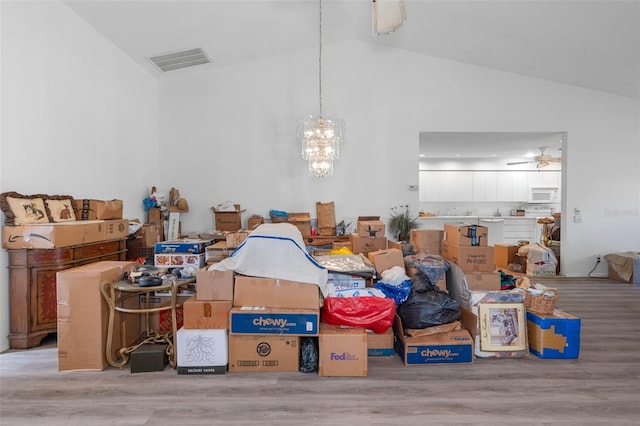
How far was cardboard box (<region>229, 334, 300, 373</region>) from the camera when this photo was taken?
2.59 m

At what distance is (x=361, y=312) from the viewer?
2.69 metres

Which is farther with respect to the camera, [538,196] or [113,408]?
[538,196]

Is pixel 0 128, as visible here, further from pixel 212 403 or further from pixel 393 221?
pixel 393 221

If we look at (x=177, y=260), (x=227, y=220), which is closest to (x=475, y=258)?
(x=177, y=260)

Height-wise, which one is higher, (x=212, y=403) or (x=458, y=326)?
(x=458, y=326)

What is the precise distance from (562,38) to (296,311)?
511 cm

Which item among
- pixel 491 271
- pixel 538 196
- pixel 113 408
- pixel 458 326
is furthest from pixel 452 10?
pixel 538 196

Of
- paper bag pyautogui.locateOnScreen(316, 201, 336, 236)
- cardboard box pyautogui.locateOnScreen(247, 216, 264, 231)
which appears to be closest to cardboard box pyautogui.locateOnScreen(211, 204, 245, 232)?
cardboard box pyautogui.locateOnScreen(247, 216, 264, 231)

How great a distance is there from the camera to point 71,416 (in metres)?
2.06

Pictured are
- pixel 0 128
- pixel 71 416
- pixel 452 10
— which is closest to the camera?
pixel 71 416

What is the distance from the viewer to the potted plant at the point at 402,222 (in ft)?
19.4

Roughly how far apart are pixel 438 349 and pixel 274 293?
1362mm

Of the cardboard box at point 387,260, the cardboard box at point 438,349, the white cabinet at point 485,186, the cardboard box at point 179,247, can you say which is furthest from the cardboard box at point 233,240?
the white cabinet at point 485,186

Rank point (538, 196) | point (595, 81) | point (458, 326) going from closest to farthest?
point (458, 326), point (595, 81), point (538, 196)
